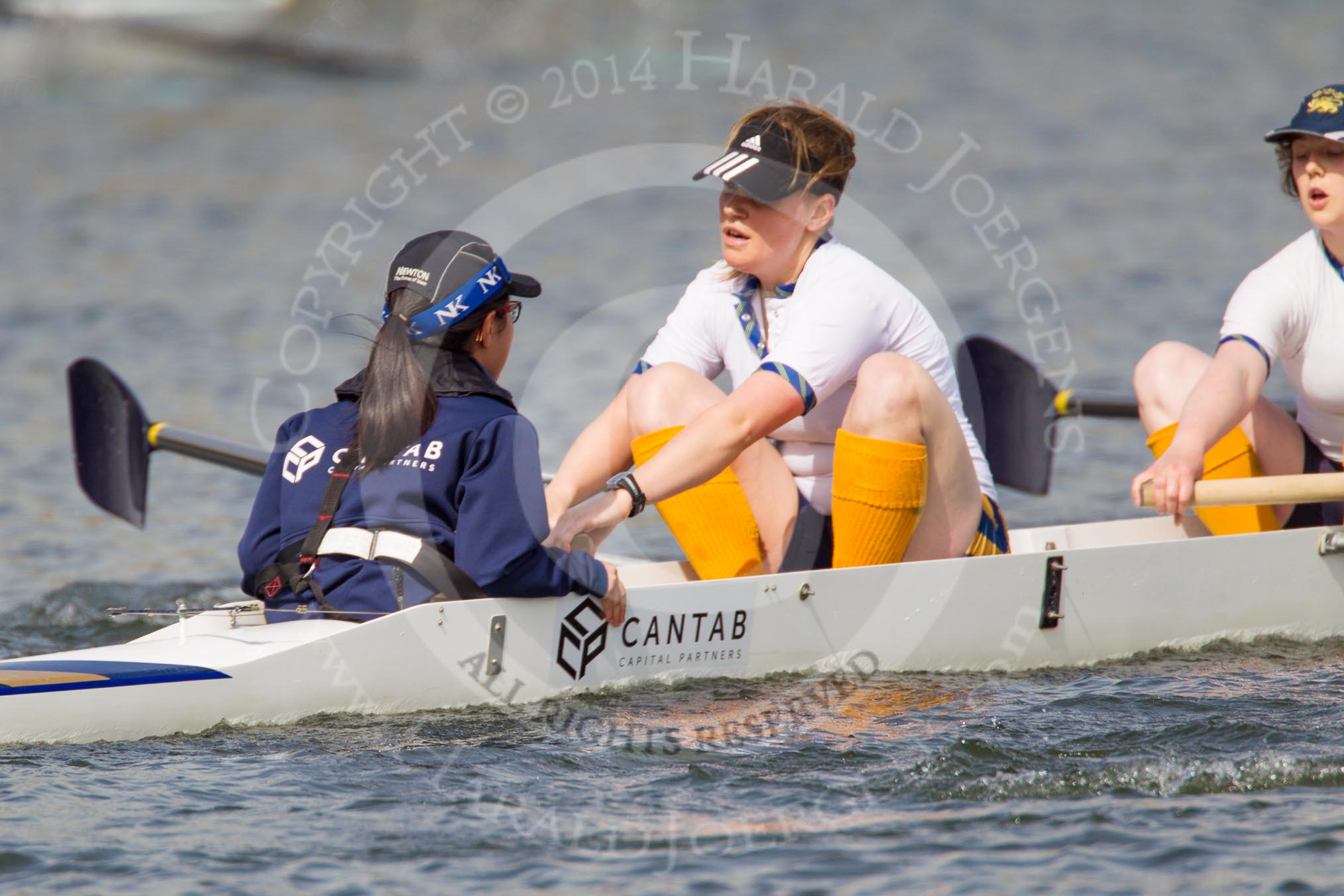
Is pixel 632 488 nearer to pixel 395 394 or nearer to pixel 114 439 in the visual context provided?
pixel 395 394

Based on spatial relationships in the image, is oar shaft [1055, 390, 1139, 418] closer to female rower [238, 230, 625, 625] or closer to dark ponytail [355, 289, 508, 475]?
female rower [238, 230, 625, 625]

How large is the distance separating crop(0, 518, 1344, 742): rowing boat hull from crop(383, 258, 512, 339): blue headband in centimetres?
62

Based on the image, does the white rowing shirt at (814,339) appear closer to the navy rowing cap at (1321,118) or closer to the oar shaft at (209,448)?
the navy rowing cap at (1321,118)

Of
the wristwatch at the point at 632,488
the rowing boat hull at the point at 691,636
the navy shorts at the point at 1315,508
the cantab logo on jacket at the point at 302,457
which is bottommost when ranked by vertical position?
the rowing boat hull at the point at 691,636

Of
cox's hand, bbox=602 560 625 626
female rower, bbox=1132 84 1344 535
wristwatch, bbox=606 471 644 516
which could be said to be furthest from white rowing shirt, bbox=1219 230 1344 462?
cox's hand, bbox=602 560 625 626

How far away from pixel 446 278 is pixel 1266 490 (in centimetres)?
222

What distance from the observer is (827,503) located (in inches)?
163

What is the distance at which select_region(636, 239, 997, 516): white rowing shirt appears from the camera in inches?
149

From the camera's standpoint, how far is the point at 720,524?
4.04 metres

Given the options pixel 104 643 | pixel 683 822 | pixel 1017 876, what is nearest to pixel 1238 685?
pixel 1017 876

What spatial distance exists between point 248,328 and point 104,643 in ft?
18.2

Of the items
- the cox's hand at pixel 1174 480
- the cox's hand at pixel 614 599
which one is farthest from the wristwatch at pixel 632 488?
the cox's hand at pixel 1174 480

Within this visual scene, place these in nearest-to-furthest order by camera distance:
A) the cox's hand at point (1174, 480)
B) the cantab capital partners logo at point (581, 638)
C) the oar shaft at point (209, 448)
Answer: the cantab capital partners logo at point (581, 638), the cox's hand at point (1174, 480), the oar shaft at point (209, 448)

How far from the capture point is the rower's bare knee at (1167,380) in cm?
452
